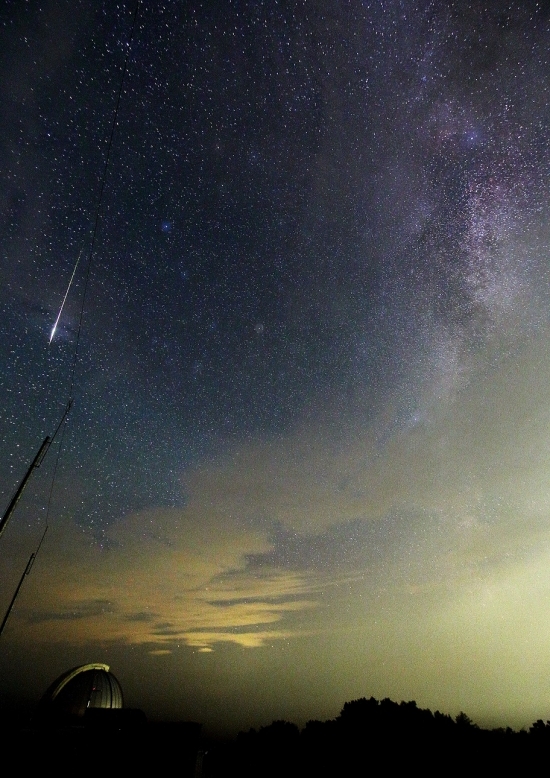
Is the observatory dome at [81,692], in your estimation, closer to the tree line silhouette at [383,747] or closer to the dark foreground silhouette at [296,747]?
the dark foreground silhouette at [296,747]

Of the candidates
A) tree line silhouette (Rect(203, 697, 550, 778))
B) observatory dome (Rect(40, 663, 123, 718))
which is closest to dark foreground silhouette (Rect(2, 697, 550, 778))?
tree line silhouette (Rect(203, 697, 550, 778))

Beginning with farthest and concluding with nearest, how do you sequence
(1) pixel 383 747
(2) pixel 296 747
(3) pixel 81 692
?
(2) pixel 296 747, (1) pixel 383 747, (3) pixel 81 692

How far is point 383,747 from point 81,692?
68.3 feet

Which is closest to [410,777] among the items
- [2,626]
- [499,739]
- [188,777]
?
[499,739]

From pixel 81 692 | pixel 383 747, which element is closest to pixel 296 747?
pixel 383 747

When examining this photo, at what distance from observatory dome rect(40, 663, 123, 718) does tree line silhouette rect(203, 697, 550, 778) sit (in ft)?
25.2

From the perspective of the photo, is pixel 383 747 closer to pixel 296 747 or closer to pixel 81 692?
pixel 296 747

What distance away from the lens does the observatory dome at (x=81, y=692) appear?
26125mm

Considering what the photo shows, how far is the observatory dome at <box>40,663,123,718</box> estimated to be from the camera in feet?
85.7

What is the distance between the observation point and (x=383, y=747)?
2959 centimetres

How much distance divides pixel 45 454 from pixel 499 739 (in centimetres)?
3061

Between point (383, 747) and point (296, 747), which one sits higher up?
point (383, 747)

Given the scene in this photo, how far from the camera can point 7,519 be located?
13.5 metres

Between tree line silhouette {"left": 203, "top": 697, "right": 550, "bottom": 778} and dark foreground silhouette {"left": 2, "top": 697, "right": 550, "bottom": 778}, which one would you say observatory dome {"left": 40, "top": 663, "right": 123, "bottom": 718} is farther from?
tree line silhouette {"left": 203, "top": 697, "right": 550, "bottom": 778}
